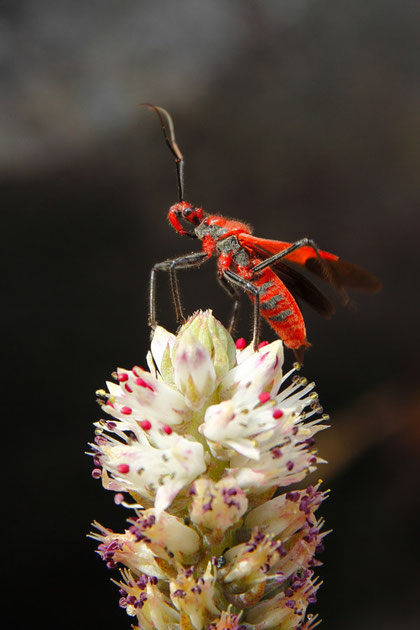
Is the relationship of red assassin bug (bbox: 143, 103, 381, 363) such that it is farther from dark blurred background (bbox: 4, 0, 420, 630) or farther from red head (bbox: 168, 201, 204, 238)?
dark blurred background (bbox: 4, 0, 420, 630)

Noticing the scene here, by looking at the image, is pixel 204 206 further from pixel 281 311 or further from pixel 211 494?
pixel 211 494

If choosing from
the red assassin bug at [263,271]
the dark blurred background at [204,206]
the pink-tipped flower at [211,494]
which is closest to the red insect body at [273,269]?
the red assassin bug at [263,271]
